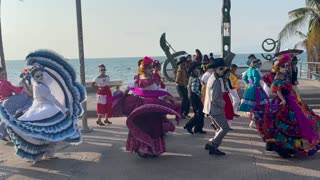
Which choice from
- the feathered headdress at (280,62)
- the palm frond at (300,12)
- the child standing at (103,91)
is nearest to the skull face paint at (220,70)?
the feathered headdress at (280,62)

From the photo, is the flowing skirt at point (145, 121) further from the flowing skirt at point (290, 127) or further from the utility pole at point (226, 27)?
the utility pole at point (226, 27)

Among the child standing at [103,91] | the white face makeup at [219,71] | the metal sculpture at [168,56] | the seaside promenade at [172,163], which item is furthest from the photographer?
the metal sculpture at [168,56]

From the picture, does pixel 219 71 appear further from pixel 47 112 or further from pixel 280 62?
pixel 47 112

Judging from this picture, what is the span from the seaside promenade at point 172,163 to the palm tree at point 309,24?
16804 mm

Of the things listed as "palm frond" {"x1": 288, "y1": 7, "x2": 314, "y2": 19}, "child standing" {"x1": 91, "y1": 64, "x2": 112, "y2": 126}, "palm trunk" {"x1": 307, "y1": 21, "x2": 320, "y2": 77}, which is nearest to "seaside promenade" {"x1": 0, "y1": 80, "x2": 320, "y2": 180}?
"child standing" {"x1": 91, "y1": 64, "x2": 112, "y2": 126}

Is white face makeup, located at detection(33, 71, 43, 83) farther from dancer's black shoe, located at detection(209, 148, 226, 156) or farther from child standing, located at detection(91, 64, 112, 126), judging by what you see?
child standing, located at detection(91, 64, 112, 126)

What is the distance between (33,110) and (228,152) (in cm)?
376

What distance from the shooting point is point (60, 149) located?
28.8ft

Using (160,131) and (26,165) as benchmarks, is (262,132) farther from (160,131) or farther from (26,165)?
(26,165)

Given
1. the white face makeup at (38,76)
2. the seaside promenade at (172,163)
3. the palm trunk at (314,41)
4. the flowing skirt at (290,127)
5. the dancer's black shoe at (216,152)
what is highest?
the palm trunk at (314,41)

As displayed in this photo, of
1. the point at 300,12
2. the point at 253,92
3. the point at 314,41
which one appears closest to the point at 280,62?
the point at 253,92

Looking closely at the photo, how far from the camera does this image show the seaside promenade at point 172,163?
666 cm

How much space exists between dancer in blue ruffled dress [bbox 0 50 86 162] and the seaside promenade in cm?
43

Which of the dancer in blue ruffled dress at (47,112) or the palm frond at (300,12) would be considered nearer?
the dancer in blue ruffled dress at (47,112)
